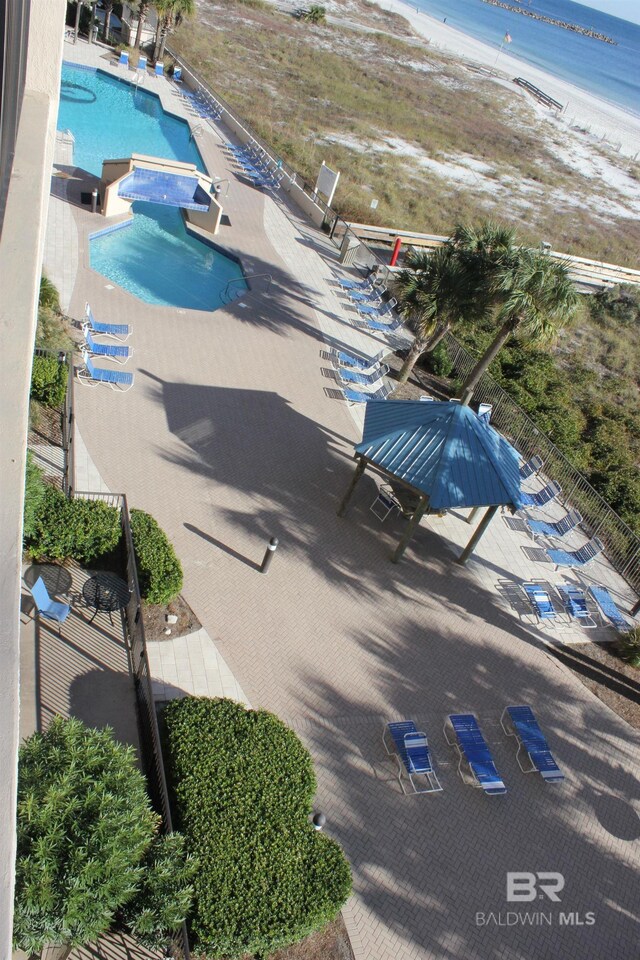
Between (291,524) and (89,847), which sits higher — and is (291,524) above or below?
below

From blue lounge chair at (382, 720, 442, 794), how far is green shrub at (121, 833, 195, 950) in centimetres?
406

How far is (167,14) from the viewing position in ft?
124

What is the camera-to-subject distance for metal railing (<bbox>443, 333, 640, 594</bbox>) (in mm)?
16344

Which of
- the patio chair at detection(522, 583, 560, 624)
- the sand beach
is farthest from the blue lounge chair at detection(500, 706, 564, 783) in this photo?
the sand beach

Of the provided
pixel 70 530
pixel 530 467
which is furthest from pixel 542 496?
pixel 70 530

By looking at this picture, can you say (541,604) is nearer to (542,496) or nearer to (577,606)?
(577,606)

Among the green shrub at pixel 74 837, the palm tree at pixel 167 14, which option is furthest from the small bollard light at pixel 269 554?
the palm tree at pixel 167 14

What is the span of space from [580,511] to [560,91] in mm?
103446

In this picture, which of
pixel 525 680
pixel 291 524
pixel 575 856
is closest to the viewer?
pixel 575 856

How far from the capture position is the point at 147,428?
1509 cm

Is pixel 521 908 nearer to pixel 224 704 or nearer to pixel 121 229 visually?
pixel 224 704

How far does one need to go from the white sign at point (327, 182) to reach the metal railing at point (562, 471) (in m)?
11.1

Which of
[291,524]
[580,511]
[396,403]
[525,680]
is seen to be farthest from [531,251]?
[525,680]

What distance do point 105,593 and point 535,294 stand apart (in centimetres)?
1086
